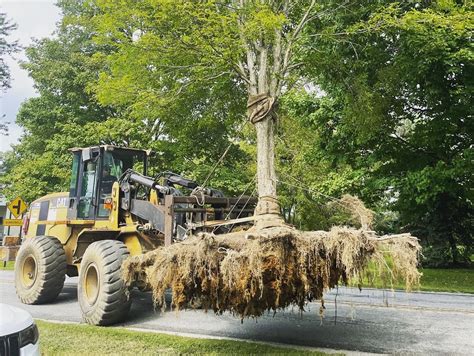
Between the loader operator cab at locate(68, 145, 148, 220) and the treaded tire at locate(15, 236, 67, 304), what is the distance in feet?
2.29

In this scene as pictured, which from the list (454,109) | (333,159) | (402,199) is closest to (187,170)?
(333,159)

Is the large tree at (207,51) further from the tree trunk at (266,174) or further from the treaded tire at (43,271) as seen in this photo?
the treaded tire at (43,271)

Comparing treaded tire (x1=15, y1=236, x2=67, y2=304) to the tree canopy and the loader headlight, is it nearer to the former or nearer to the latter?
the tree canopy

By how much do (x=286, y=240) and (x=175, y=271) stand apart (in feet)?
3.78

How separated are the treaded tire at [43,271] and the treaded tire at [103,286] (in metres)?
1.62

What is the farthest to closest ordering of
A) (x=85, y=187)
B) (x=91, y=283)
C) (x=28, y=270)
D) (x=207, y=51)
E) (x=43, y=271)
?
(x=28, y=270) < (x=85, y=187) < (x=43, y=271) < (x=207, y=51) < (x=91, y=283)

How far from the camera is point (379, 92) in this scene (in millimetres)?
11133

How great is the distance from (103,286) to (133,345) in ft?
4.89

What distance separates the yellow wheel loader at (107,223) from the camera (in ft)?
→ 21.4

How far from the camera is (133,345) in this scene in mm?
5273

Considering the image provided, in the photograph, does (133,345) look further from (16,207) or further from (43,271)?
(16,207)

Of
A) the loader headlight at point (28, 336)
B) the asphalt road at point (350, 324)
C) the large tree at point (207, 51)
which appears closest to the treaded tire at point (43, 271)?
the asphalt road at point (350, 324)

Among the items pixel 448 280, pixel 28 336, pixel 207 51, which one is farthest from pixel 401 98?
pixel 28 336

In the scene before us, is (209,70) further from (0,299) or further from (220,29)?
(0,299)
